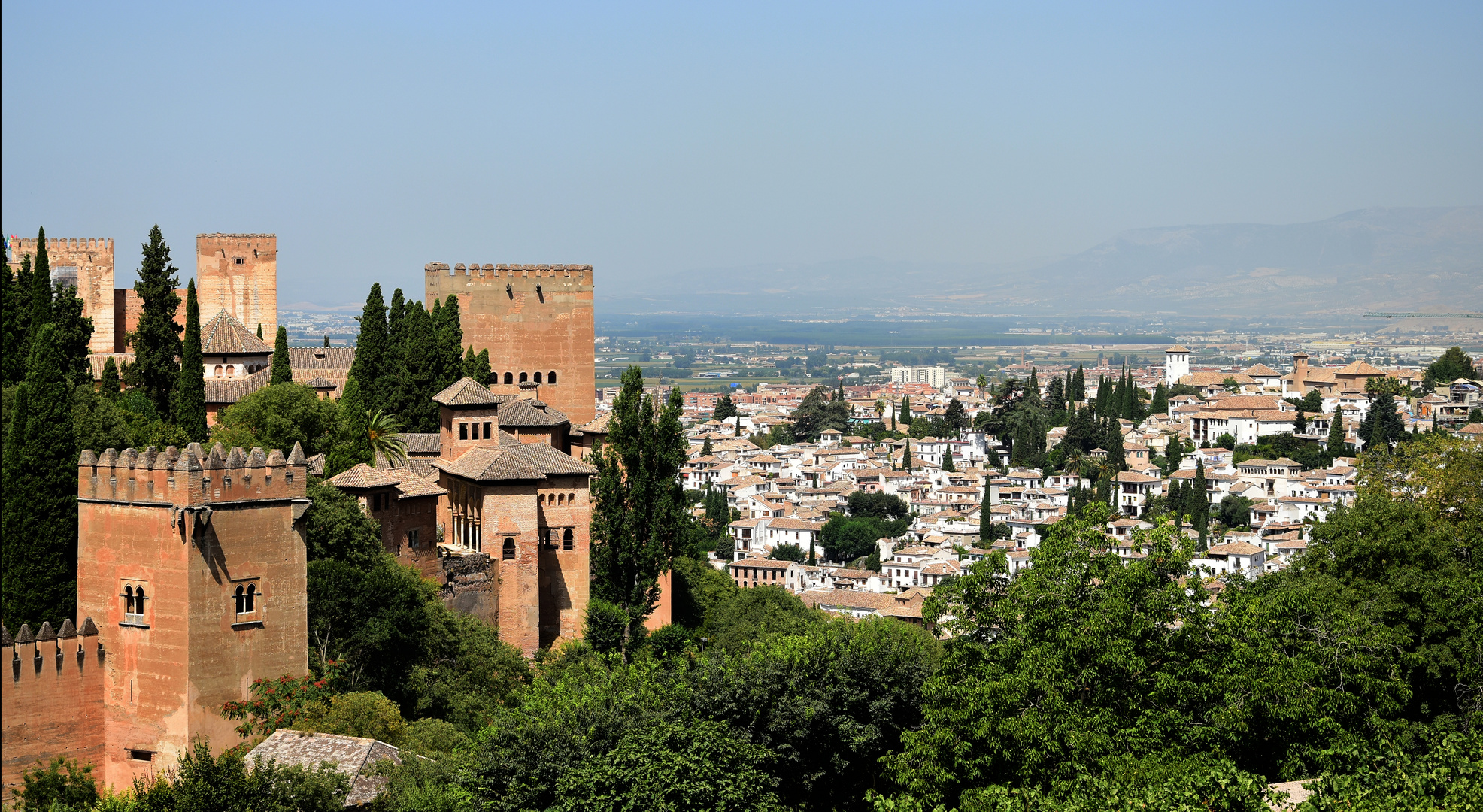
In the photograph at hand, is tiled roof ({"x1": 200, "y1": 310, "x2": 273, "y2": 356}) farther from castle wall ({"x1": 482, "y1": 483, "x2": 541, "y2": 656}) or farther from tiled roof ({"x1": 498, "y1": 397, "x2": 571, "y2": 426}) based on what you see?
castle wall ({"x1": 482, "y1": 483, "x2": 541, "y2": 656})

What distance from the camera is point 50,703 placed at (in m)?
20.2

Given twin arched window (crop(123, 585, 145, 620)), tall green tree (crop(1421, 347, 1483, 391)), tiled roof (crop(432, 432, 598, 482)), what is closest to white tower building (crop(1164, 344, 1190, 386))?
tall green tree (crop(1421, 347, 1483, 391))

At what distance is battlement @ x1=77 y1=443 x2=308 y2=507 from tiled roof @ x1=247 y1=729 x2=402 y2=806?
3162 millimetres

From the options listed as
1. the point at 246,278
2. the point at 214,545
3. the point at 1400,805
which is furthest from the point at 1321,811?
the point at 246,278

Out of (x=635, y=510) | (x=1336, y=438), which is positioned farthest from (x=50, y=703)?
(x=1336, y=438)

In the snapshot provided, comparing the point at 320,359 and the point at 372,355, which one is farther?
the point at 320,359

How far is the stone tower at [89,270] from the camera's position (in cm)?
4162

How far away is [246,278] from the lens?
4828 centimetres

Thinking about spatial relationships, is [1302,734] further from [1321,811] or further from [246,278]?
[246,278]

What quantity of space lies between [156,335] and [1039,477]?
7924 centimetres

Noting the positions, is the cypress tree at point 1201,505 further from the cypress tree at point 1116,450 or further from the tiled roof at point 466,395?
the tiled roof at point 466,395

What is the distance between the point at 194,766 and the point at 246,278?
108 ft

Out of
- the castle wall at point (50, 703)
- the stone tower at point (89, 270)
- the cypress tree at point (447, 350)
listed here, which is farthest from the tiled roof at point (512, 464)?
the stone tower at point (89, 270)

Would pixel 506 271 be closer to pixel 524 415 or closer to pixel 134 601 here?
pixel 524 415
